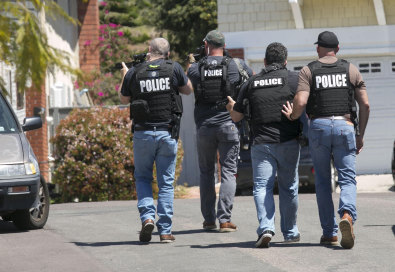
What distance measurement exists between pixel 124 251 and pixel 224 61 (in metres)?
2.38

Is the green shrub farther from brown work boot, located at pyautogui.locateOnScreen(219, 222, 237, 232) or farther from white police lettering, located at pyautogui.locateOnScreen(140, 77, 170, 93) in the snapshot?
white police lettering, located at pyautogui.locateOnScreen(140, 77, 170, 93)

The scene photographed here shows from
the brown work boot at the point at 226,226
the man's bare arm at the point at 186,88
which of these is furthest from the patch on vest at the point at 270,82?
the brown work boot at the point at 226,226

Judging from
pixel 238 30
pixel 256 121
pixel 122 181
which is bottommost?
pixel 122 181

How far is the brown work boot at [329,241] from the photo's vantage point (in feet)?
30.5

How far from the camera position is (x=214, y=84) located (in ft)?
34.2

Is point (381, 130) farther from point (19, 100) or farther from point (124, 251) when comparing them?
point (124, 251)

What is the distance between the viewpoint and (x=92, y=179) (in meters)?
16.7

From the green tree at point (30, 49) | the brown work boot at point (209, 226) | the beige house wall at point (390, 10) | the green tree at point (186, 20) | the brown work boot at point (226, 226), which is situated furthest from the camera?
the green tree at point (186, 20)

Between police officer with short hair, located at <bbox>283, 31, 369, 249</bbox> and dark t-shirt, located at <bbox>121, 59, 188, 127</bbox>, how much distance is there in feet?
3.75

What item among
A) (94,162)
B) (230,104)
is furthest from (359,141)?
(94,162)

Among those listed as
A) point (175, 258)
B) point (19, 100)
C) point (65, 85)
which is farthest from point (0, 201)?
point (65, 85)

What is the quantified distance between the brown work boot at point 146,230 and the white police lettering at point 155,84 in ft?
4.19

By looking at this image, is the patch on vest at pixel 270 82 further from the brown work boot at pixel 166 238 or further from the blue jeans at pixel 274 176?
the brown work boot at pixel 166 238

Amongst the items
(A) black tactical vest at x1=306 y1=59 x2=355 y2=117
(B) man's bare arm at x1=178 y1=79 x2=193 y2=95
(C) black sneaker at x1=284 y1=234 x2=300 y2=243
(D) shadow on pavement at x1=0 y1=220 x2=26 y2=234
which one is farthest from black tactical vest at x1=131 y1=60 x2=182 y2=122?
(D) shadow on pavement at x1=0 y1=220 x2=26 y2=234
